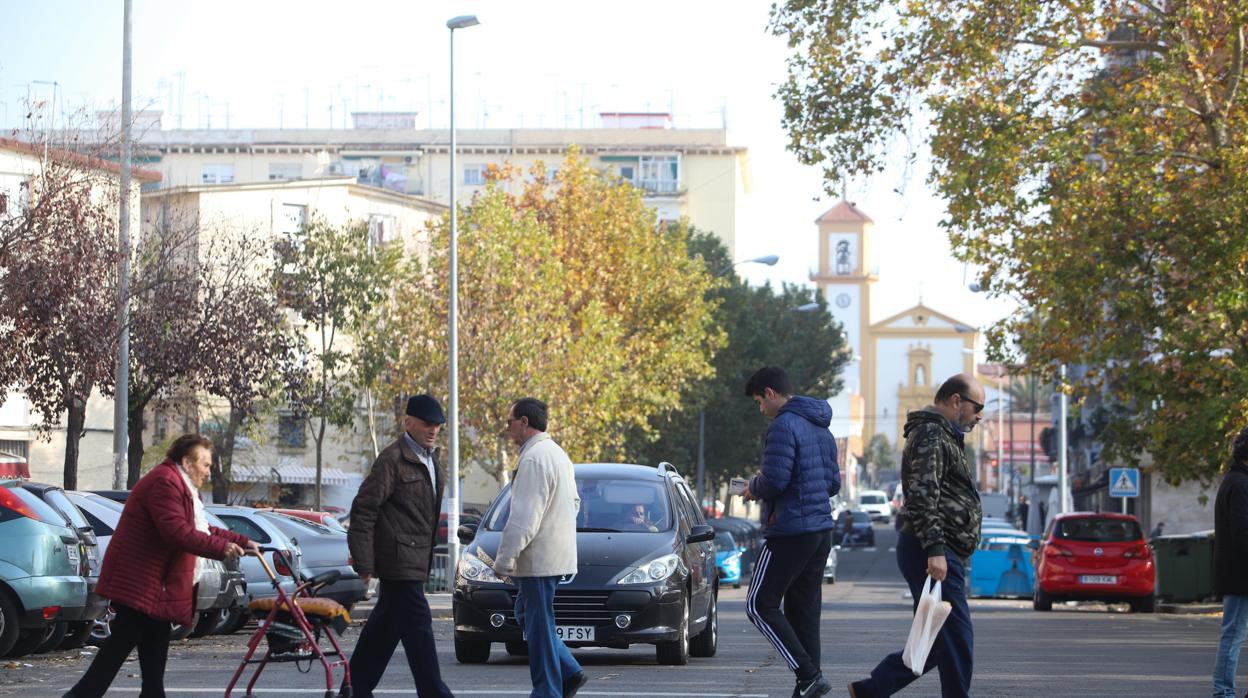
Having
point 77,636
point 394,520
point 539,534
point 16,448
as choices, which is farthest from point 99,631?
point 16,448

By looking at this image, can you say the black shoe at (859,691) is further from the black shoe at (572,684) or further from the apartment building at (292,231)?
the apartment building at (292,231)

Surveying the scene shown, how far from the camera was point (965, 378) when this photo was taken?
945 cm

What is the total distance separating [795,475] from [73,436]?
20.8m

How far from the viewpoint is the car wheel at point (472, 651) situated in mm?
14958

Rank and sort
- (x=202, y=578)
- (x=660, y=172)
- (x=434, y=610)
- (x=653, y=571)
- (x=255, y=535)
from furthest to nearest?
1. (x=660, y=172)
2. (x=434, y=610)
3. (x=255, y=535)
4. (x=202, y=578)
5. (x=653, y=571)

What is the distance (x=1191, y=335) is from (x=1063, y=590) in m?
6.31

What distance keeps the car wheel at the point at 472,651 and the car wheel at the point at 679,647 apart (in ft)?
4.62

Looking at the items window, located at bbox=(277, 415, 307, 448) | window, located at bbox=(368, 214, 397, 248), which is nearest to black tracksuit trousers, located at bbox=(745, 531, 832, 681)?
window, located at bbox=(277, 415, 307, 448)

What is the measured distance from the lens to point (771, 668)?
14.7 meters

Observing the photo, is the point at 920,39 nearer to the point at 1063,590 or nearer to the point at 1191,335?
the point at 1191,335

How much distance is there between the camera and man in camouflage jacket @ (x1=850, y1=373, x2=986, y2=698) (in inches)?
365

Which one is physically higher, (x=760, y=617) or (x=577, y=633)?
(x=760, y=617)

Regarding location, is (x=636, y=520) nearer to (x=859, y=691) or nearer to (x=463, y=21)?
(x=859, y=691)

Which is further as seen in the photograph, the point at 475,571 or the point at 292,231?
the point at 292,231
